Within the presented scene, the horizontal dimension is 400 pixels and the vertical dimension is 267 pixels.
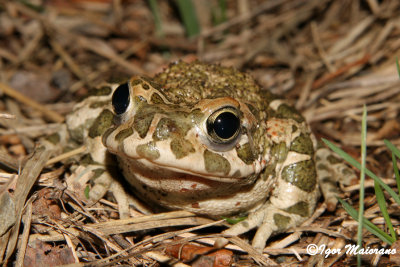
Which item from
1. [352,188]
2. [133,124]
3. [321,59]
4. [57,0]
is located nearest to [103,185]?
[133,124]

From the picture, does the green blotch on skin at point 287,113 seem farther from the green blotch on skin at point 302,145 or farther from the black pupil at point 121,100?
the black pupil at point 121,100

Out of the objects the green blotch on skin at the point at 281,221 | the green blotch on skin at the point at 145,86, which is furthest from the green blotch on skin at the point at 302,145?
the green blotch on skin at the point at 145,86

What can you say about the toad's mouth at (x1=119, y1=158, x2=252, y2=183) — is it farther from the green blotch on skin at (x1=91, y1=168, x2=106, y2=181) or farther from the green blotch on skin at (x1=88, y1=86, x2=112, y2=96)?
the green blotch on skin at (x1=88, y1=86, x2=112, y2=96)

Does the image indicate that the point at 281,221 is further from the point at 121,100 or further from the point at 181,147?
the point at 121,100

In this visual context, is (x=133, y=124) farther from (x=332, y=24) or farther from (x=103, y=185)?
(x=332, y=24)

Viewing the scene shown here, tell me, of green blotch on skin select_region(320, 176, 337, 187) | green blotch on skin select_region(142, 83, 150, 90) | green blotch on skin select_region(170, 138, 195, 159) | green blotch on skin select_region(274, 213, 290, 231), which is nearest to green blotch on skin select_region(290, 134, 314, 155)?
green blotch on skin select_region(320, 176, 337, 187)
